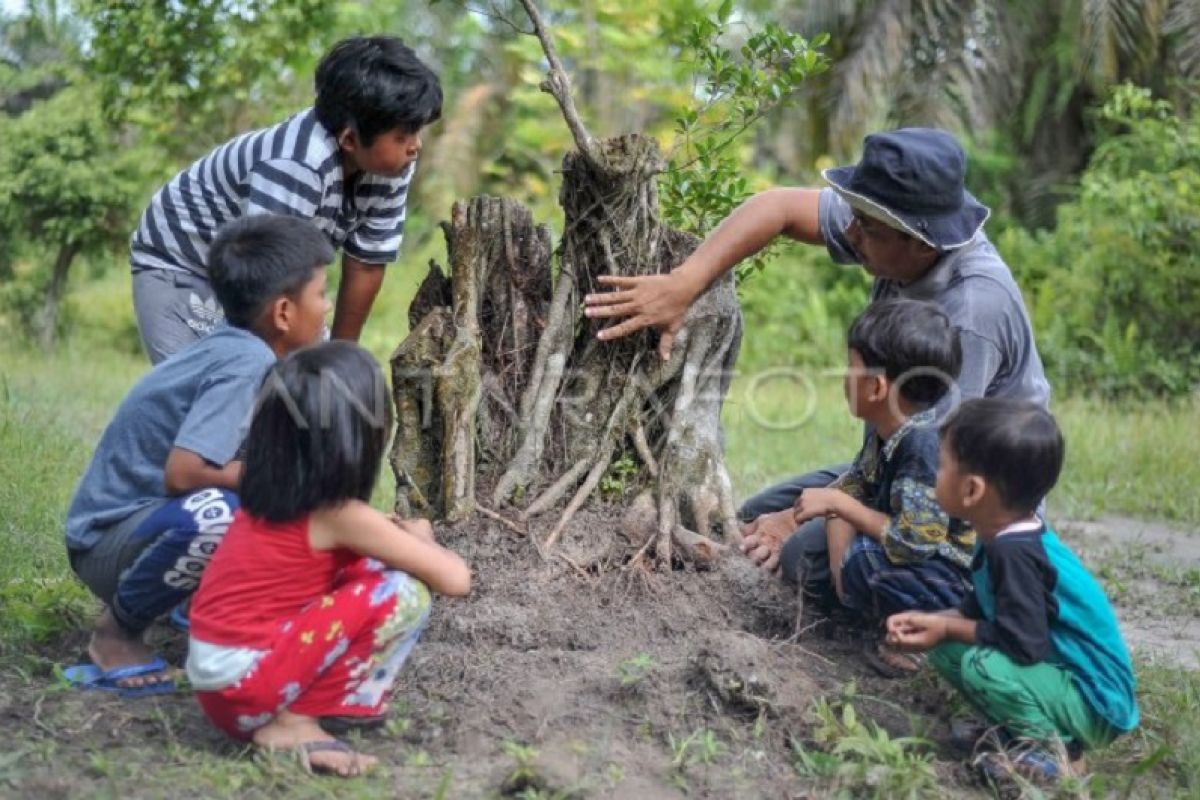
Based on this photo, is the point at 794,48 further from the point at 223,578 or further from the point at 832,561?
the point at 223,578

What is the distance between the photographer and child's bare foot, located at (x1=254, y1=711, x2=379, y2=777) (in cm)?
339

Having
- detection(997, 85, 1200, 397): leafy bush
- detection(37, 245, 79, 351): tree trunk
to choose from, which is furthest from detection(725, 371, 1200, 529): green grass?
detection(37, 245, 79, 351): tree trunk

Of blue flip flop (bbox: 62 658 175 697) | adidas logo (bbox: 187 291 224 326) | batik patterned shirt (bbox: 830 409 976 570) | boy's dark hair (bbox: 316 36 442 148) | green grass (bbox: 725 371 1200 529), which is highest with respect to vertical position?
boy's dark hair (bbox: 316 36 442 148)

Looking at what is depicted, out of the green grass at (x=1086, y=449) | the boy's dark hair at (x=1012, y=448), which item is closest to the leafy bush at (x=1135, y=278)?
the green grass at (x=1086, y=449)

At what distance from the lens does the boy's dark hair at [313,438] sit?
332cm

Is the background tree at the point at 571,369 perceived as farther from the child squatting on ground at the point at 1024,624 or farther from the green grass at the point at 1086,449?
the green grass at the point at 1086,449

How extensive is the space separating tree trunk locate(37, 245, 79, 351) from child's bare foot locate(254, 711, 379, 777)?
31.0 ft

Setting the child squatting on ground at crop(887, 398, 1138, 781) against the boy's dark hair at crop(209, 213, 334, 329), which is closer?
the child squatting on ground at crop(887, 398, 1138, 781)

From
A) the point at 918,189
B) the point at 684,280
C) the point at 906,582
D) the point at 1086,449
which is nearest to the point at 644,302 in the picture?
the point at 684,280

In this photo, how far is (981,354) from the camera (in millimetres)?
4145

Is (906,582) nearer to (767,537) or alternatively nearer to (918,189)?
(767,537)

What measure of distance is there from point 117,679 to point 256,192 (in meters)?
1.56

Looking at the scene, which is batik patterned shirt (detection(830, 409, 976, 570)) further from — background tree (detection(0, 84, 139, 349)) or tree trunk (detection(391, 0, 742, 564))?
background tree (detection(0, 84, 139, 349))

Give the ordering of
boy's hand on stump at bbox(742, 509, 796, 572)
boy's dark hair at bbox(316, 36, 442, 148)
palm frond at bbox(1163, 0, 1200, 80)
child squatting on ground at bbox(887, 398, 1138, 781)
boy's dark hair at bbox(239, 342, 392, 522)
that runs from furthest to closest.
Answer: palm frond at bbox(1163, 0, 1200, 80), boy's hand on stump at bbox(742, 509, 796, 572), boy's dark hair at bbox(316, 36, 442, 148), child squatting on ground at bbox(887, 398, 1138, 781), boy's dark hair at bbox(239, 342, 392, 522)
